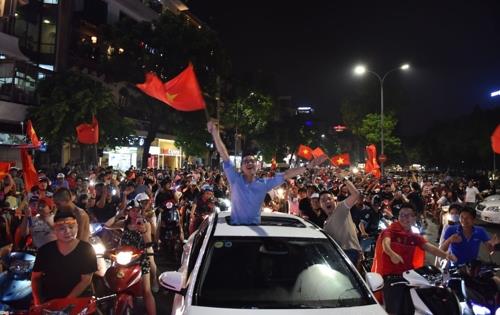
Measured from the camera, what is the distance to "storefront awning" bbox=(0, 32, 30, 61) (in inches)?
1008

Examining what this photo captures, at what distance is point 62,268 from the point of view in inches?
170

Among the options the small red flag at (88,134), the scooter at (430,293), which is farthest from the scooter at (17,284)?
the small red flag at (88,134)

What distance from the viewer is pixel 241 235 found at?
13.8 ft

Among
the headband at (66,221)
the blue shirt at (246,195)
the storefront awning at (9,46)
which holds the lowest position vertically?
the headband at (66,221)

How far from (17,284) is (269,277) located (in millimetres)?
2618

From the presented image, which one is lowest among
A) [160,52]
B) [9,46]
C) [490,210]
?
[490,210]

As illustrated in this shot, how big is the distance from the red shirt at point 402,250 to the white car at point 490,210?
13.3 m

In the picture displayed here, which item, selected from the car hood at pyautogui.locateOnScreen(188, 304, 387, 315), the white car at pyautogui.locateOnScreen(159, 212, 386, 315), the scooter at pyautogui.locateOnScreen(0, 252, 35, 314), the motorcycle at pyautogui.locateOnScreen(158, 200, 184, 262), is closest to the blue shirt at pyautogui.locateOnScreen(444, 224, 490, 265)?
the white car at pyautogui.locateOnScreen(159, 212, 386, 315)

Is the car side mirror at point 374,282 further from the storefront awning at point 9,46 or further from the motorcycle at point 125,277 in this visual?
the storefront awning at point 9,46

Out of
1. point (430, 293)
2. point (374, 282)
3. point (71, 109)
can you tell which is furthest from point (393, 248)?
point (71, 109)

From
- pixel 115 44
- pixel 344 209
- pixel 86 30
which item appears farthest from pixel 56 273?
pixel 86 30

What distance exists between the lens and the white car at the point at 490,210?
16781 mm

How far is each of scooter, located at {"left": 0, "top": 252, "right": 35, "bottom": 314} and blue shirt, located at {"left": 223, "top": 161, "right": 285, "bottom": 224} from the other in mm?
2212

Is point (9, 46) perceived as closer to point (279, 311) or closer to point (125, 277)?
point (125, 277)
